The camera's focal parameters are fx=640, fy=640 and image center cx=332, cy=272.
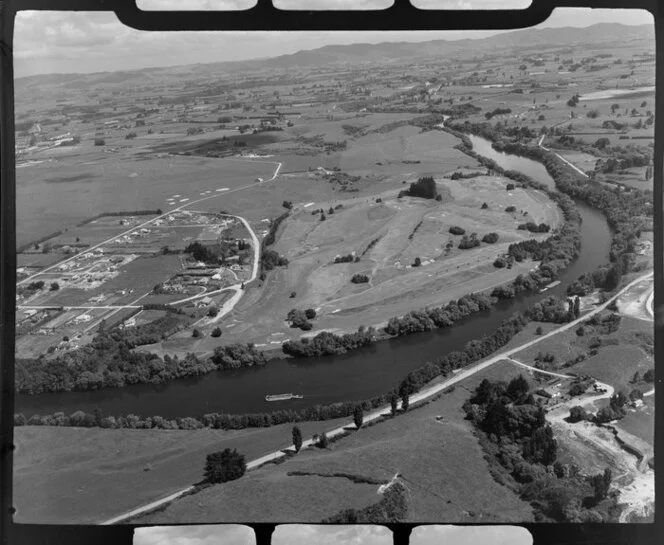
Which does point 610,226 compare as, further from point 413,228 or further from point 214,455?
point 214,455

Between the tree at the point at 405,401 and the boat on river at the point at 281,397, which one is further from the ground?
the tree at the point at 405,401

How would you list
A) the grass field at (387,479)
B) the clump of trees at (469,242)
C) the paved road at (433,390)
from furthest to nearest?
the clump of trees at (469,242)
the paved road at (433,390)
the grass field at (387,479)

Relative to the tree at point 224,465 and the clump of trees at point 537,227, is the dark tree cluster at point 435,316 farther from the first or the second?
the tree at point 224,465

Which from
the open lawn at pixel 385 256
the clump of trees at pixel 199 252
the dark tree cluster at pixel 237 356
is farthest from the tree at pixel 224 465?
the clump of trees at pixel 199 252

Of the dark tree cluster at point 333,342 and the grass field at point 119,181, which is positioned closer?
the grass field at point 119,181

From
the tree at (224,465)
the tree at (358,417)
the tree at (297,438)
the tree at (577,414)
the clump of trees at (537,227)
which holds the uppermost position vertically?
the clump of trees at (537,227)

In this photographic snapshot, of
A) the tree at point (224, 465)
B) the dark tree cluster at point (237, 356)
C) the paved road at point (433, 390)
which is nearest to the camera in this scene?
the paved road at point (433, 390)

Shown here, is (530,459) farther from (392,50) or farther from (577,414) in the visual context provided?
(392,50)

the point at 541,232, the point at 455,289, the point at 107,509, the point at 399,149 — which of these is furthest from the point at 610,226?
the point at 107,509
